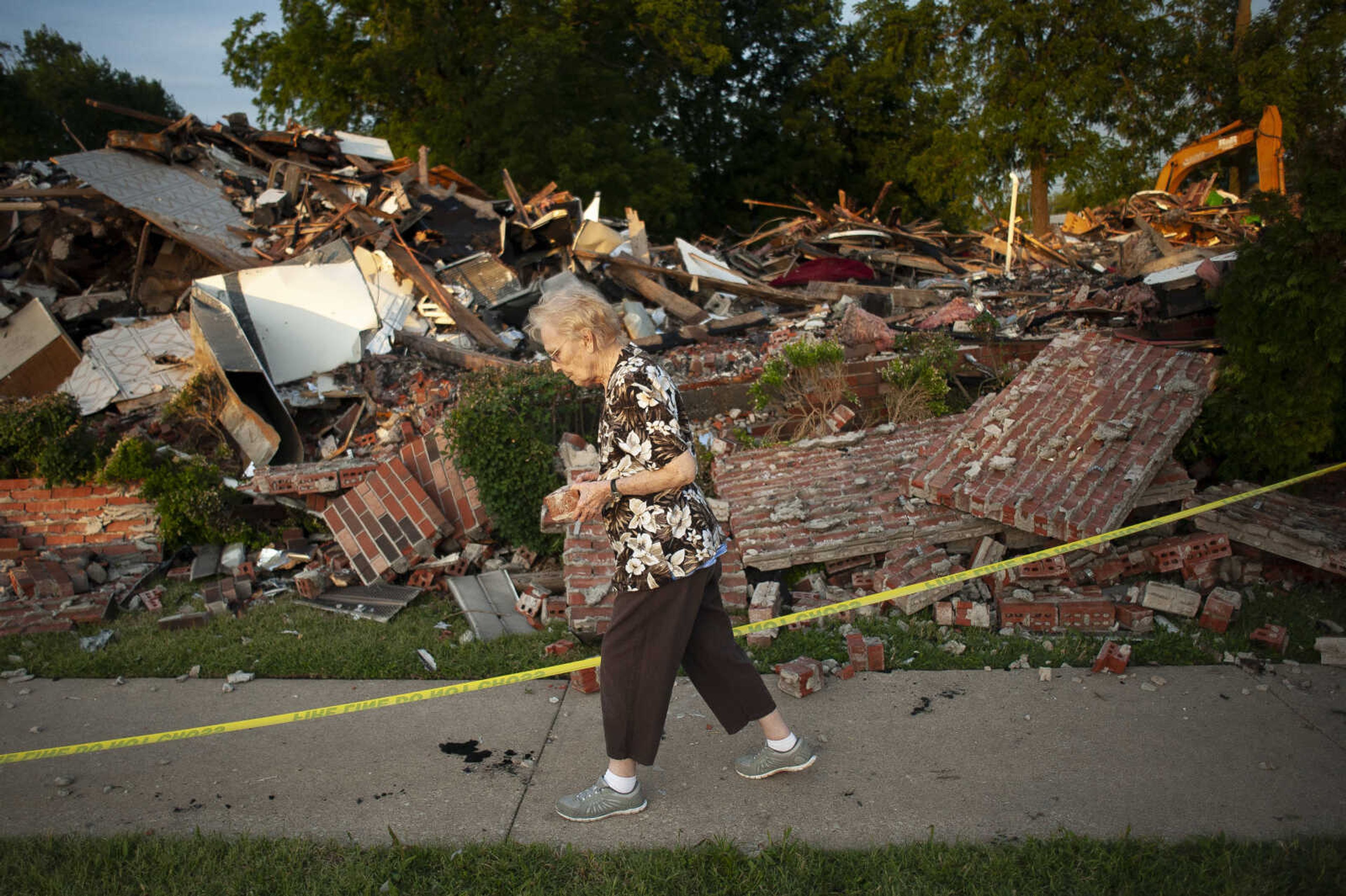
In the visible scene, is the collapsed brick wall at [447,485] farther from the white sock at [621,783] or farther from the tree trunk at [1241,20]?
the tree trunk at [1241,20]

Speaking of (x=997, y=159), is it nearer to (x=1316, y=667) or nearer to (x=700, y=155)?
(x=700, y=155)

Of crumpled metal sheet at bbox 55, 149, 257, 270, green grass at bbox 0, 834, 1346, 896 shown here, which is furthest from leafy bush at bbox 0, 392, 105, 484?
green grass at bbox 0, 834, 1346, 896

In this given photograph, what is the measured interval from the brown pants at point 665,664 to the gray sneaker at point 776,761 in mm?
210

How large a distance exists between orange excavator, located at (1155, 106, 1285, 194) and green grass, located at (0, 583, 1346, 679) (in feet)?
31.4

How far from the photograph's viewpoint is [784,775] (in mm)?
3256

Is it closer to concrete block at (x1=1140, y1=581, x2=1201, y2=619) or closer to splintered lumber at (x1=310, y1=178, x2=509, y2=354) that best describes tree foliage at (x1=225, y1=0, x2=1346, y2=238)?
splintered lumber at (x1=310, y1=178, x2=509, y2=354)

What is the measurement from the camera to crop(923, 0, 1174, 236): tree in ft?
72.1

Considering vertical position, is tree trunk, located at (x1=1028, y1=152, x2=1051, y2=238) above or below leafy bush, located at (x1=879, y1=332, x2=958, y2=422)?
above

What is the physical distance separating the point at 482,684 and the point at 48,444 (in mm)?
5483

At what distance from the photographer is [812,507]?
5.18 m

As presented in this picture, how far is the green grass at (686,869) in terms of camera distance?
2.59 metres

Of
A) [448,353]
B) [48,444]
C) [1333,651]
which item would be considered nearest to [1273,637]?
[1333,651]

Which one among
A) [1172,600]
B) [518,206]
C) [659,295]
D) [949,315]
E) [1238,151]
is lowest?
[1172,600]

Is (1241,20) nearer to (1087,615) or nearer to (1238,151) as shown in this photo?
(1238,151)
